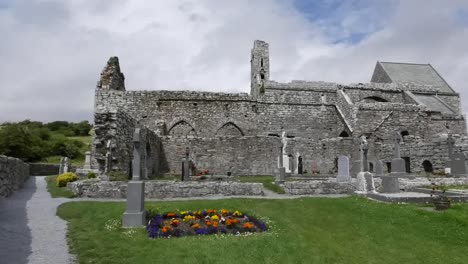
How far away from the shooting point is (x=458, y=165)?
63.6ft

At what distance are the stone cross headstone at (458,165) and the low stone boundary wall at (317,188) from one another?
8.97 metres

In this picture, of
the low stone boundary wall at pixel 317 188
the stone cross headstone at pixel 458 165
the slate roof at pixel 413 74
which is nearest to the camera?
the low stone boundary wall at pixel 317 188

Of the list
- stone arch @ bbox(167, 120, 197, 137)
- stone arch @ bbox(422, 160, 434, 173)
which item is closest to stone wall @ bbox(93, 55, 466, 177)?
stone arch @ bbox(167, 120, 197, 137)

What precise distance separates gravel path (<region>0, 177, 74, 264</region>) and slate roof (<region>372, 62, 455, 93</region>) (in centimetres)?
3851

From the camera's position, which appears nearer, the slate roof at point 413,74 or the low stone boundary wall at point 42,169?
the low stone boundary wall at point 42,169

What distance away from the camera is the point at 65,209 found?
10.4 meters

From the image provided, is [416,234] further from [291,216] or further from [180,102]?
[180,102]

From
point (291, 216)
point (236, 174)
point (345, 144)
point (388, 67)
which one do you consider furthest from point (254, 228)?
point (388, 67)

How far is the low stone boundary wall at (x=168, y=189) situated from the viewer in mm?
12789

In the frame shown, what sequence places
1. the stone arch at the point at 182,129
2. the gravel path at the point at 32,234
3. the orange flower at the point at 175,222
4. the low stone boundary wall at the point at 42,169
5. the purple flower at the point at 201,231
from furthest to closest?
the low stone boundary wall at the point at 42,169 → the stone arch at the point at 182,129 → the orange flower at the point at 175,222 → the purple flower at the point at 201,231 → the gravel path at the point at 32,234

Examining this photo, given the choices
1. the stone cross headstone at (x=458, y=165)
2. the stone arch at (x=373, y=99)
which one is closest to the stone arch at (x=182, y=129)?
the stone arch at (x=373, y=99)

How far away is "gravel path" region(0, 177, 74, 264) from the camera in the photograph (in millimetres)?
6082

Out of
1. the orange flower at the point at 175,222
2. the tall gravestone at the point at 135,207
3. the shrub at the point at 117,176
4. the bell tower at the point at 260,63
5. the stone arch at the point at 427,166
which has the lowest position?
the orange flower at the point at 175,222

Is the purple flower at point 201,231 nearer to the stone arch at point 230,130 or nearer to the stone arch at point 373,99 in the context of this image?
the stone arch at point 230,130
